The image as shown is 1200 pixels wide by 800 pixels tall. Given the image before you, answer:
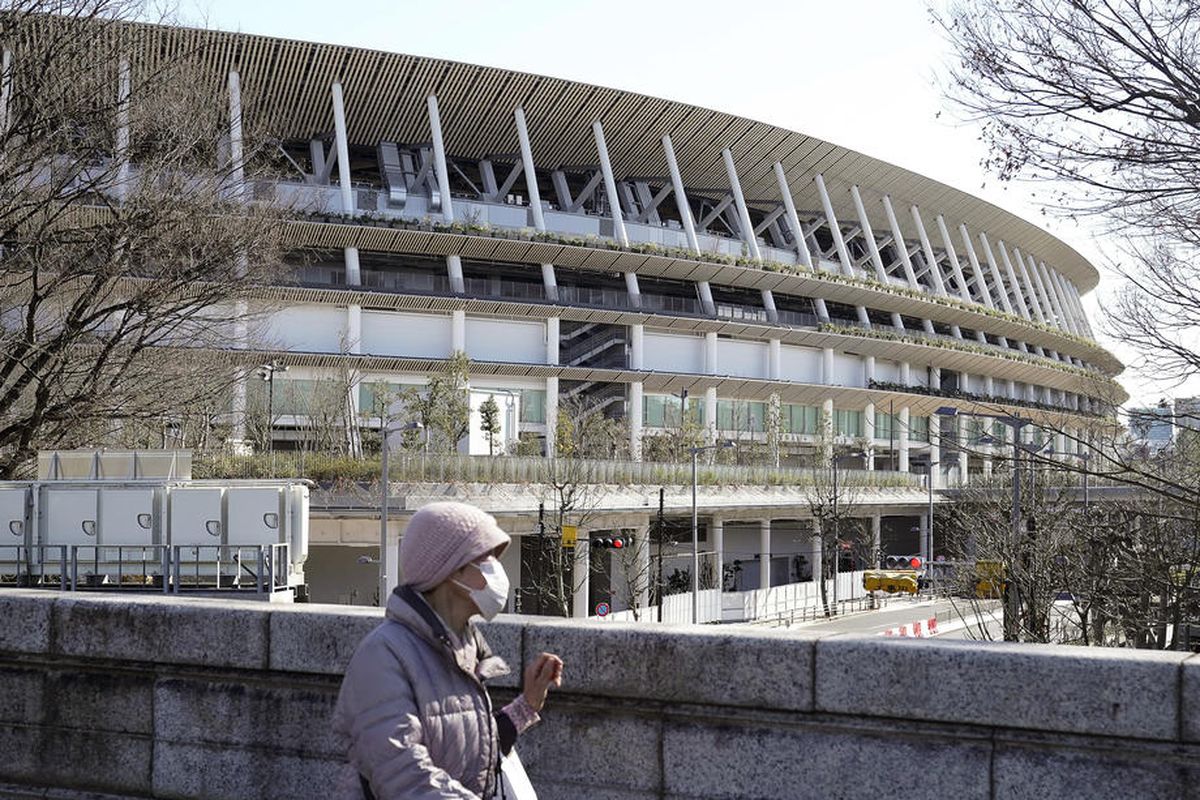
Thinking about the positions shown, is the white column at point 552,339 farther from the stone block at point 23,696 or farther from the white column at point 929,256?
the stone block at point 23,696

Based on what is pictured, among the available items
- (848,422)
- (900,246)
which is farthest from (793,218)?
(848,422)

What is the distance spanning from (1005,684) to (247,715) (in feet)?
12.0

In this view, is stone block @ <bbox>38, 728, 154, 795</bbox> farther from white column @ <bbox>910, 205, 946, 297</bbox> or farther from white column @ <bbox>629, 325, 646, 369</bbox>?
white column @ <bbox>910, 205, 946, 297</bbox>

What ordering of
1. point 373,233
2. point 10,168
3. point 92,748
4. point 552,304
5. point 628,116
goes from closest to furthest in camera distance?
point 92,748 < point 10,168 < point 373,233 < point 552,304 < point 628,116

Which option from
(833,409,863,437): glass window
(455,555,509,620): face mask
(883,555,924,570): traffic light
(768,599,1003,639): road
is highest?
(833,409,863,437): glass window

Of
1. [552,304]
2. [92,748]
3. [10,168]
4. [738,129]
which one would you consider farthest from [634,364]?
[92,748]

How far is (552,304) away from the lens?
205 ft

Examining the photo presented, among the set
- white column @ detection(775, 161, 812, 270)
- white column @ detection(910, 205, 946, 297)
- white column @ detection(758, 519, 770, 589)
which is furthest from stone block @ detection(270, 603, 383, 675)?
white column @ detection(910, 205, 946, 297)

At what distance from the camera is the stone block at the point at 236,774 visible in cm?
618

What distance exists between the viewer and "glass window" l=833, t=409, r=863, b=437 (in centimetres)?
7619

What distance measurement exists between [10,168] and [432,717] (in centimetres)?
Answer: 1244

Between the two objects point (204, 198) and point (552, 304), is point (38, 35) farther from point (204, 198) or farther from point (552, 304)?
point (552, 304)

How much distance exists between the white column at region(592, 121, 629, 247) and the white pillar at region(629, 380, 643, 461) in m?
7.42

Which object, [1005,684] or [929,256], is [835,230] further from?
[1005,684]
